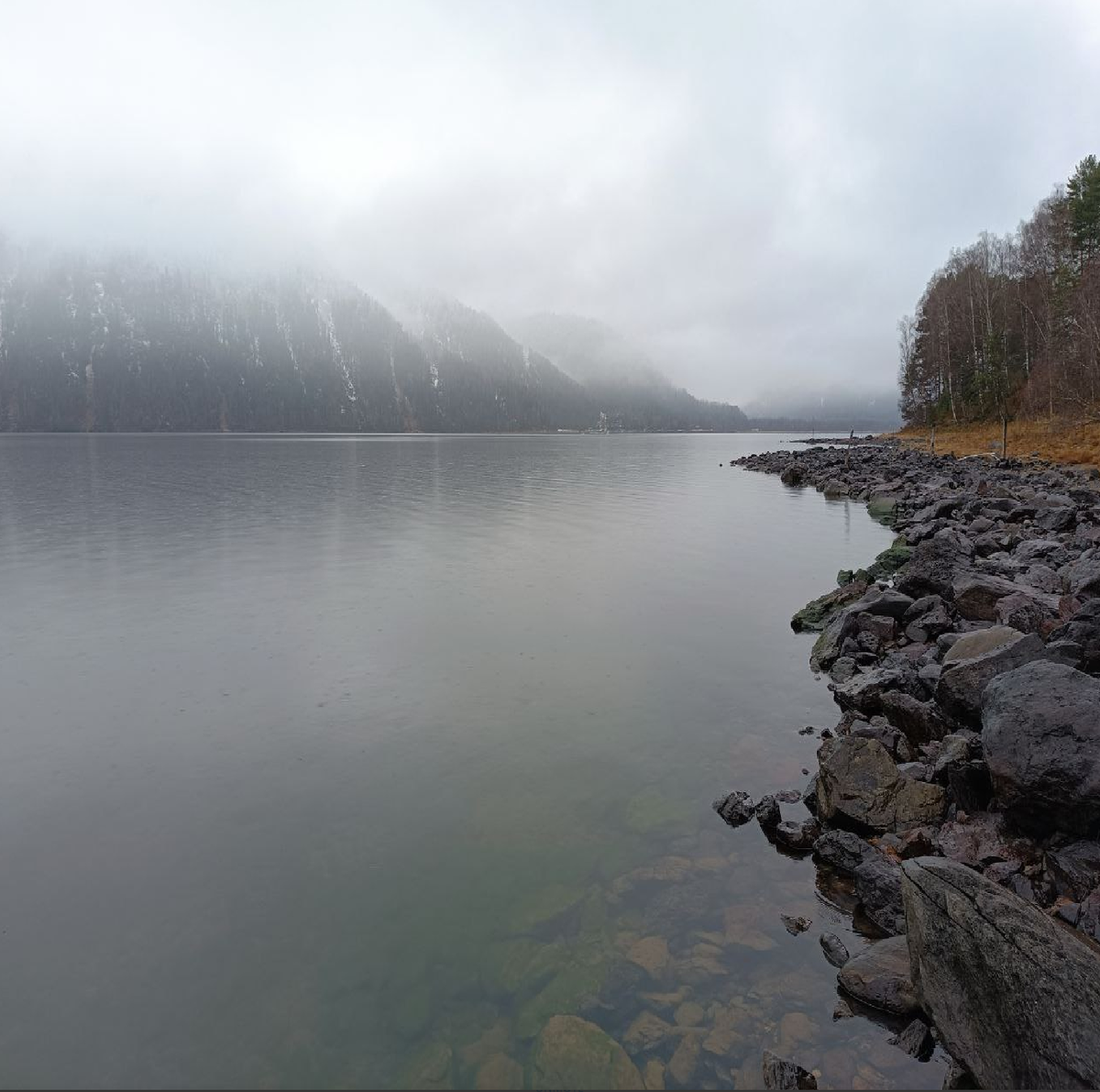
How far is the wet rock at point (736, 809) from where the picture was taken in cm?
881

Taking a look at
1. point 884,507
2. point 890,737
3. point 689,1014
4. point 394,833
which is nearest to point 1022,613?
point 890,737

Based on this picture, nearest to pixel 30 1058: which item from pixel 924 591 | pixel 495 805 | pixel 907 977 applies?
pixel 495 805

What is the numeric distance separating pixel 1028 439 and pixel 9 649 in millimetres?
74869

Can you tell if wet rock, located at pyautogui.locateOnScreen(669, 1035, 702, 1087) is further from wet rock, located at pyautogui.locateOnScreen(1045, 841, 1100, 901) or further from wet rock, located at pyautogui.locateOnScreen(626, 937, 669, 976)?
wet rock, located at pyautogui.locateOnScreen(1045, 841, 1100, 901)

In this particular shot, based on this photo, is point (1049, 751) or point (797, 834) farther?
point (797, 834)

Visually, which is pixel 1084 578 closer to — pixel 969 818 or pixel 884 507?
pixel 969 818

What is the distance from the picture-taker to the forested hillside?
188 ft

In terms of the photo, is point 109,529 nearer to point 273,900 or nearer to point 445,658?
point 445,658

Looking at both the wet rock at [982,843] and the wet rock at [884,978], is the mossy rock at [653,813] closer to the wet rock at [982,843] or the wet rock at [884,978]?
the wet rock at [884,978]

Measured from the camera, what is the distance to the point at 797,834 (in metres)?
8.36

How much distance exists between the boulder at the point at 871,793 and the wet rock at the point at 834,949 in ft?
6.40

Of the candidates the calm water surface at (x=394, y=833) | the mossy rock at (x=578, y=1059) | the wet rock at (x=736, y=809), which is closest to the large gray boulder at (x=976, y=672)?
the calm water surface at (x=394, y=833)

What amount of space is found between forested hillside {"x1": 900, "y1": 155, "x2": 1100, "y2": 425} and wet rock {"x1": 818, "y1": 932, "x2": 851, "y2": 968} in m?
60.6

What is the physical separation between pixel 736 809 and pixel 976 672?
4.32 metres
